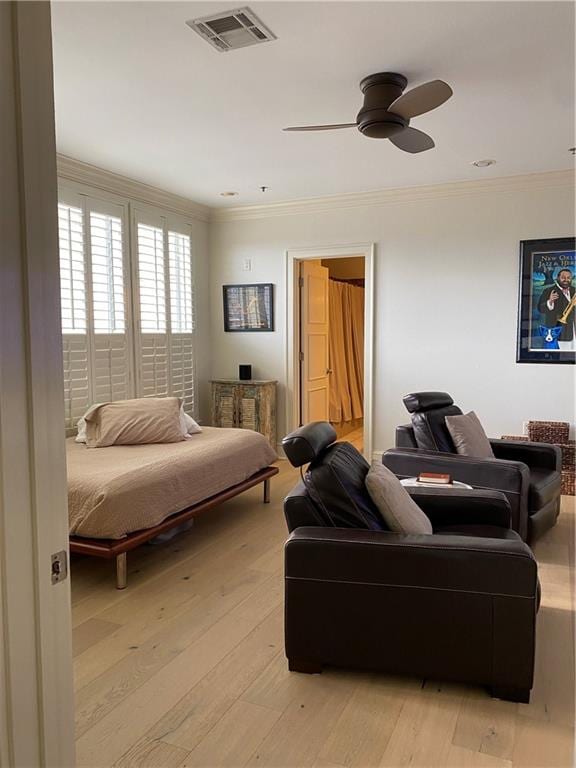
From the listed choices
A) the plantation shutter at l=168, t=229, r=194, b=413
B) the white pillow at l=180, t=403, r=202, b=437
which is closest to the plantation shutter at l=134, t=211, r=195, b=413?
the plantation shutter at l=168, t=229, r=194, b=413

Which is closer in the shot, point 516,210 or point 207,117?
point 207,117

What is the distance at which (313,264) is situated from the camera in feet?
21.5

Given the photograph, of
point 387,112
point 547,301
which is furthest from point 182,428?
point 547,301

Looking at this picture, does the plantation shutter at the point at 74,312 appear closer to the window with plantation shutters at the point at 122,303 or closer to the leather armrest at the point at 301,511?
the window with plantation shutters at the point at 122,303

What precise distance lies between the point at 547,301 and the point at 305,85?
3034 millimetres

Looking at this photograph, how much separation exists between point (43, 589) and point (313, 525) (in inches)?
59.6

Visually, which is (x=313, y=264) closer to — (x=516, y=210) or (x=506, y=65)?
(x=516, y=210)

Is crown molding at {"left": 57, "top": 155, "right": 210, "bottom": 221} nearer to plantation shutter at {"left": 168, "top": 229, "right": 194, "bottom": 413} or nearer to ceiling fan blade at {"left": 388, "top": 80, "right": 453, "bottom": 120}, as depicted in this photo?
plantation shutter at {"left": 168, "top": 229, "right": 194, "bottom": 413}

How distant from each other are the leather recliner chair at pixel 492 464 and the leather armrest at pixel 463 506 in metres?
0.68

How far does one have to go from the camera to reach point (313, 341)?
6.69 metres

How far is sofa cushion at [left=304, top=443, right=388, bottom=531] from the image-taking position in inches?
95.1

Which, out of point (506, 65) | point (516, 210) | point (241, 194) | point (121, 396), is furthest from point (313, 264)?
point (506, 65)

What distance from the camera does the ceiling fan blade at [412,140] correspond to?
130 inches

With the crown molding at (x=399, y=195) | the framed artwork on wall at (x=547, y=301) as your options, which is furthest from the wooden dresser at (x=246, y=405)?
the framed artwork on wall at (x=547, y=301)
